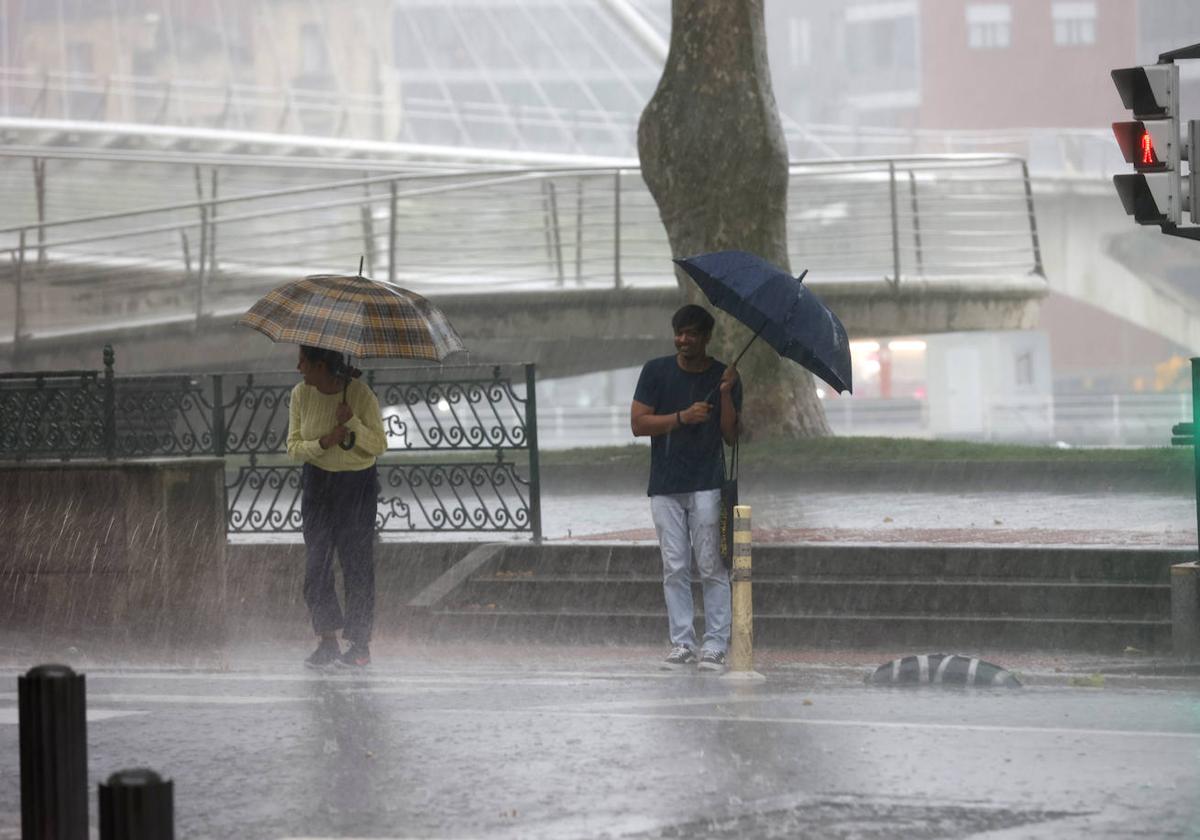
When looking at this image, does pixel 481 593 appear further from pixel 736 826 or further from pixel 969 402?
pixel 969 402

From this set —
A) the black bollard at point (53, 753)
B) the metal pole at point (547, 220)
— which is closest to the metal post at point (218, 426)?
the black bollard at point (53, 753)

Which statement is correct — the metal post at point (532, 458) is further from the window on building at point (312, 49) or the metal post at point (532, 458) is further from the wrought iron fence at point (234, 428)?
the window on building at point (312, 49)

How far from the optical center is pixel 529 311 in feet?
76.5

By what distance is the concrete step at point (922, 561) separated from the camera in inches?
431

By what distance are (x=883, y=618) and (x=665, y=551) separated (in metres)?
2.04

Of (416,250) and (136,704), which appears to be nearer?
(136,704)

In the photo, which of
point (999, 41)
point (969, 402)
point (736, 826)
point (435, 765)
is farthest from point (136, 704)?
point (999, 41)

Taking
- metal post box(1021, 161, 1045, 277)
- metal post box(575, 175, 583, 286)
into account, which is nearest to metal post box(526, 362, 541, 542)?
metal post box(575, 175, 583, 286)

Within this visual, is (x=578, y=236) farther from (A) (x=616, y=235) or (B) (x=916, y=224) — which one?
(B) (x=916, y=224)

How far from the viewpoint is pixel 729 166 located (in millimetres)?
18969

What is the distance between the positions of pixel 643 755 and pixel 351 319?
11.8 ft

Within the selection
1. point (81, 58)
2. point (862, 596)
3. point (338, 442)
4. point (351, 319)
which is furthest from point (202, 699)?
point (81, 58)

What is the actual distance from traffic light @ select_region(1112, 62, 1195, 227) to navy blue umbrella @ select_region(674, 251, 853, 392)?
2390mm

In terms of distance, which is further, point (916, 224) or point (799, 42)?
point (799, 42)
